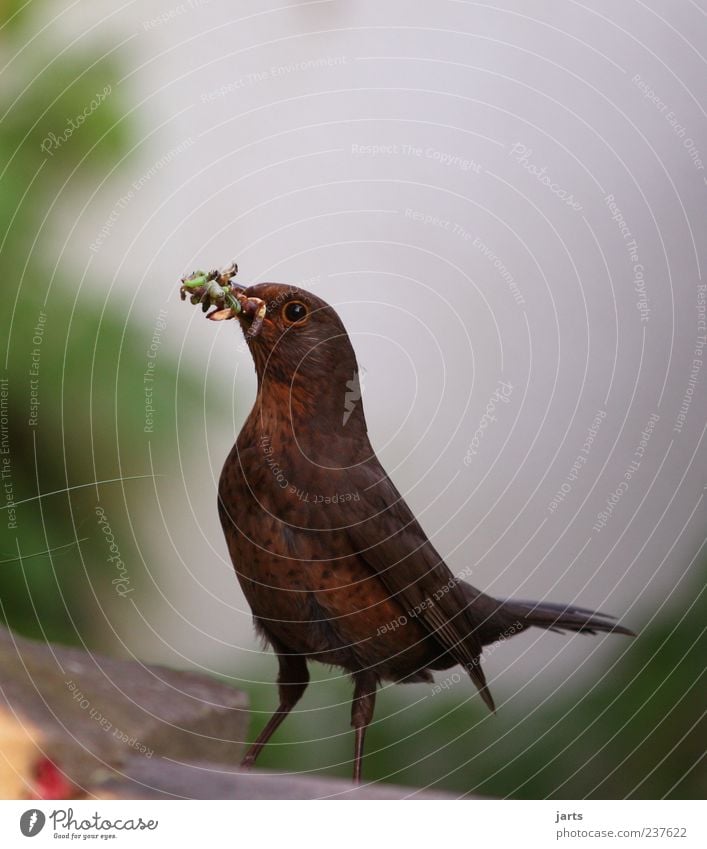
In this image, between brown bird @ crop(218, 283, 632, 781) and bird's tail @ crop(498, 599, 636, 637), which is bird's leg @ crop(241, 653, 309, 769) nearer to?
brown bird @ crop(218, 283, 632, 781)

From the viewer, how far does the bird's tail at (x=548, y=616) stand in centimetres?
90

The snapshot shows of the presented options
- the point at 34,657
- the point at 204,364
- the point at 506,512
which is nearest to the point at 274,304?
the point at 204,364

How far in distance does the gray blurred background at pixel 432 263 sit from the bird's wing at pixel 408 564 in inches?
3.2

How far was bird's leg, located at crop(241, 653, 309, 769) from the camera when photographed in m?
0.85

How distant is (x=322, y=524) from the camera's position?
0.77 meters

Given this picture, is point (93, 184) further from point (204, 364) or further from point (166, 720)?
point (166, 720)

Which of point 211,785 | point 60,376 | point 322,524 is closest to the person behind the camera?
point 322,524

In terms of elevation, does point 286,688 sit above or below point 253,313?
below

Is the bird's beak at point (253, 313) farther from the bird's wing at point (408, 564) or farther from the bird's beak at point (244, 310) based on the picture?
the bird's wing at point (408, 564)

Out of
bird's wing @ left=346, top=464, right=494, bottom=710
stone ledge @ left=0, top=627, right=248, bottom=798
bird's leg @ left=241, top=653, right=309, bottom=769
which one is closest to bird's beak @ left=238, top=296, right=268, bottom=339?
bird's wing @ left=346, top=464, right=494, bottom=710

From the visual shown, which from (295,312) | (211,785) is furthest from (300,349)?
(211,785)

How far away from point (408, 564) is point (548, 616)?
0.58 feet

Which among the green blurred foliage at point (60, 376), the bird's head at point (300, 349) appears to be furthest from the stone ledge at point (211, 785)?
the bird's head at point (300, 349)

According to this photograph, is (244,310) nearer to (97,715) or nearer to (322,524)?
(322,524)
